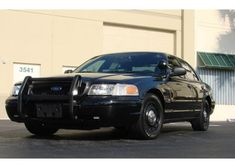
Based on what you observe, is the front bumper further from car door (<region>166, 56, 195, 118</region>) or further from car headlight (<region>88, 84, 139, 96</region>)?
Result: car door (<region>166, 56, 195, 118</region>)

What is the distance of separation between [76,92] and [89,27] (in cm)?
1485

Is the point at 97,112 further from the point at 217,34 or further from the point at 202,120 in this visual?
the point at 217,34

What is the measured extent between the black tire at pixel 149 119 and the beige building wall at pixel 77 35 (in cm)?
1242

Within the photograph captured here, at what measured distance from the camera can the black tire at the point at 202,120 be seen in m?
10.9

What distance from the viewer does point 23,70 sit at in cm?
2112

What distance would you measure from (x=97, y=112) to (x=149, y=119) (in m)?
1.02

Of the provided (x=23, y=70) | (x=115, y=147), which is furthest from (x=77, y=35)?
(x=115, y=147)

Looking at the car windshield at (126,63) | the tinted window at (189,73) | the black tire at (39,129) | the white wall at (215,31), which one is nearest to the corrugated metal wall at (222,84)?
the white wall at (215,31)

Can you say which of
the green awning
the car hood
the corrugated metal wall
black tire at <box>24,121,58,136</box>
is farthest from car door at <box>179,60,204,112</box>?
the corrugated metal wall

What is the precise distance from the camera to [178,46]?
84.5ft

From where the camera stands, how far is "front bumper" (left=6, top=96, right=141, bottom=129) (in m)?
7.94

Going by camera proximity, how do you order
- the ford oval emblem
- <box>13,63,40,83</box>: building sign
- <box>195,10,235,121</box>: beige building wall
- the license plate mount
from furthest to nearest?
<box>195,10,235,121</box>: beige building wall < <box>13,63,40,83</box>: building sign < the ford oval emblem < the license plate mount

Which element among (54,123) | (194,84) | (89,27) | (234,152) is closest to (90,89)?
(54,123)

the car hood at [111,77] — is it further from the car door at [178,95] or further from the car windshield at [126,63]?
the car door at [178,95]
